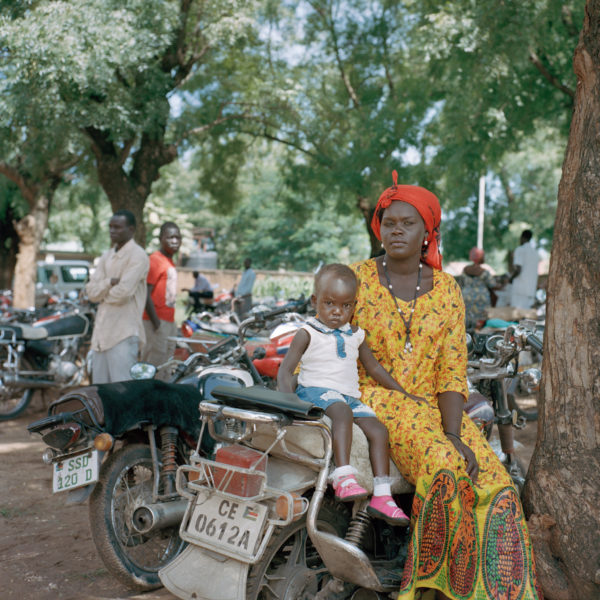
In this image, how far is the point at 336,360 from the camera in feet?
10.0

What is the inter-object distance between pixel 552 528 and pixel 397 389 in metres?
0.87

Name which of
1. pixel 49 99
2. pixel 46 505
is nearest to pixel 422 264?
pixel 46 505

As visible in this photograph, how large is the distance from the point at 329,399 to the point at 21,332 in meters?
6.20

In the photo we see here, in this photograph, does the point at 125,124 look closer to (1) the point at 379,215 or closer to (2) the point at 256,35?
(2) the point at 256,35

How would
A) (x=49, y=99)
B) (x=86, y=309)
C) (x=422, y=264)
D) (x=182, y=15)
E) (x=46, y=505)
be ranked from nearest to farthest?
(x=422, y=264) < (x=46, y=505) < (x=86, y=309) < (x=49, y=99) < (x=182, y=15)

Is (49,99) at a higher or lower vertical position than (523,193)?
lower

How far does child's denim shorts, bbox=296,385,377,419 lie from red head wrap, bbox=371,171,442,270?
757 millimetres

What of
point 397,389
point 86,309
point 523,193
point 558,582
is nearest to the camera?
point 558,582

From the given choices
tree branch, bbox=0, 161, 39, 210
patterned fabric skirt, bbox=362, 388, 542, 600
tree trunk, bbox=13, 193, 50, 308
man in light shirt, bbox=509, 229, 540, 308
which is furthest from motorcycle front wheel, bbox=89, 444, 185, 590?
tree trunk, bbox=13, 193, 50, 308

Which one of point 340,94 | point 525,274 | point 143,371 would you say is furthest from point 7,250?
point 143,371

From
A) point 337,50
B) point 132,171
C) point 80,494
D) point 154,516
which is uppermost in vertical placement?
point 337,50

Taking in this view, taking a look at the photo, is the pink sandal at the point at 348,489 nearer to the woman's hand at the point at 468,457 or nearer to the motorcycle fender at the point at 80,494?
the woman's hand at the point at 468,457

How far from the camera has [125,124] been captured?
11094 millimetres

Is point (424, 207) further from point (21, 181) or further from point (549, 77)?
point (21, 181)
